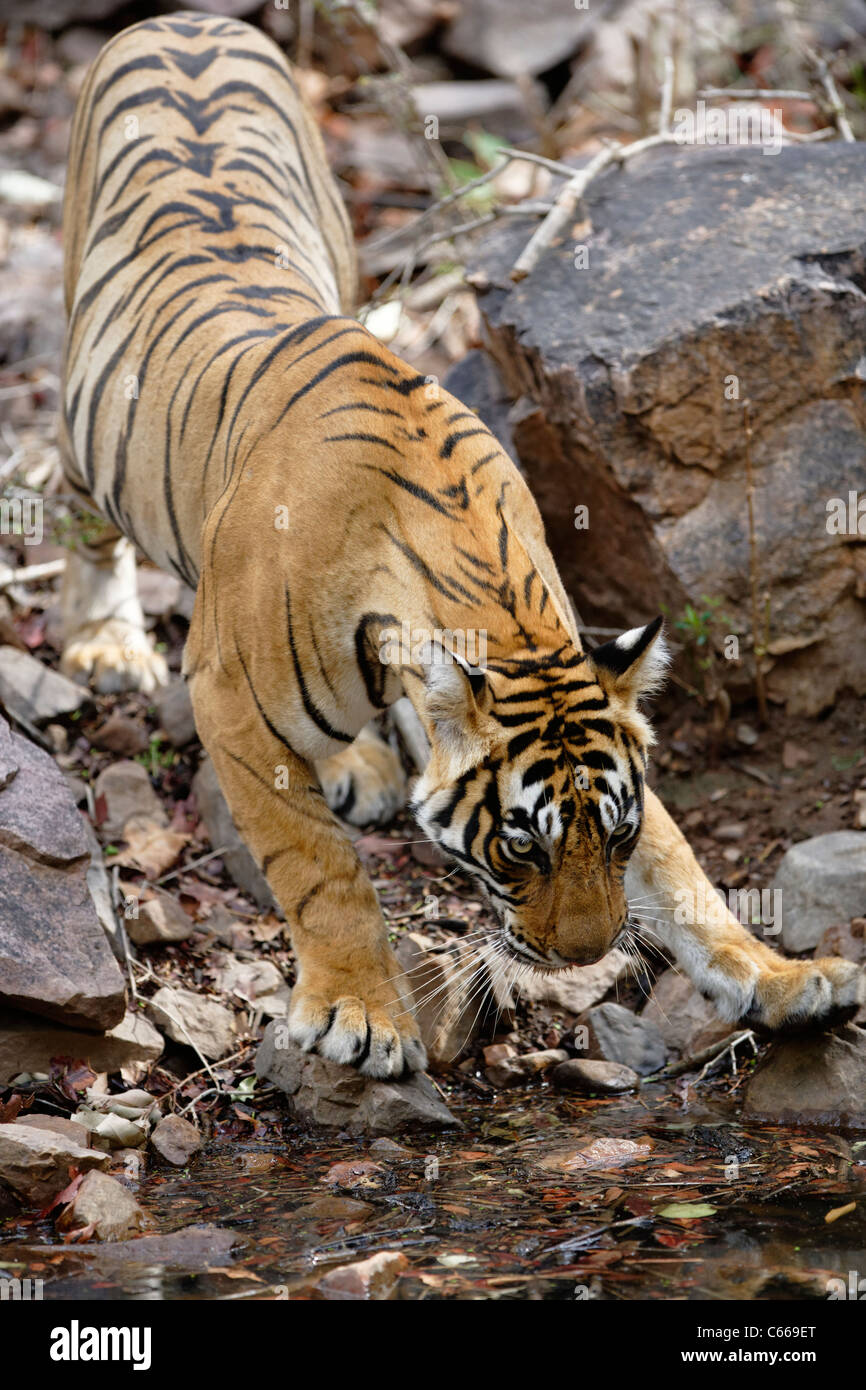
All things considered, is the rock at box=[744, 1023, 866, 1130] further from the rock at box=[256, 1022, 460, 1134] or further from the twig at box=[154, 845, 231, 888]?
the twig at box=[154, 845, 231, 888]

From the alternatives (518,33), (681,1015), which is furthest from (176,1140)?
(518,33)

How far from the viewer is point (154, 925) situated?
4855mm

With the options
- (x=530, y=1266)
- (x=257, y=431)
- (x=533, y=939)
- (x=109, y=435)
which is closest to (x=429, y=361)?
(x=109, y=435)

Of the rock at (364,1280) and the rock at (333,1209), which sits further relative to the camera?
the rock at (333,1209)

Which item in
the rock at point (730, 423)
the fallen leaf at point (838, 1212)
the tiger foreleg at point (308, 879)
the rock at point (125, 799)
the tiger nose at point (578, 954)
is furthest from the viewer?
the rock at point (125, 799)

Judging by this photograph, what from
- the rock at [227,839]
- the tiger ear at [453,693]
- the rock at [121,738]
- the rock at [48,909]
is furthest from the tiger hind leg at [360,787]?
the tiger ear at [453,693]

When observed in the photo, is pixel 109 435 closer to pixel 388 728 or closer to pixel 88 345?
pixel 88 345

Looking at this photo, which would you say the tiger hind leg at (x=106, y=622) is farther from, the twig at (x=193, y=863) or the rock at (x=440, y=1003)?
the rock at (x=440, y=1003)

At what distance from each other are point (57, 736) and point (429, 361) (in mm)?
3613

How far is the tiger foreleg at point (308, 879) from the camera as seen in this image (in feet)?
13.6

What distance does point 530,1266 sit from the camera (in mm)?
3125

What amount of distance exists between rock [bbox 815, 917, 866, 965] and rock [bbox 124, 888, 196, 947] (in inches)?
79.6

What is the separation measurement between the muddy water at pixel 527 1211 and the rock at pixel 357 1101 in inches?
2.2

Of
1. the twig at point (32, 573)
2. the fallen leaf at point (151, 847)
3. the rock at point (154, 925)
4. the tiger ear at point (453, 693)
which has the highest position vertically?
the twig at point (32, 573)
